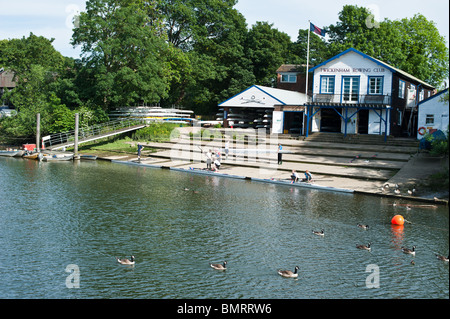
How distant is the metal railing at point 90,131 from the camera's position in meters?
50.9

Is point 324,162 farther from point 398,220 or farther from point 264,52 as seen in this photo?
point 264,52

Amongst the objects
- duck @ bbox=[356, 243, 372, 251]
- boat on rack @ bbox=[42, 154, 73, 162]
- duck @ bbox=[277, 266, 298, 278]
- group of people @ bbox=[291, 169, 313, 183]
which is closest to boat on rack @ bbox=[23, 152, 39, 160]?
boat on rack @ bbox=[42, 154, 73, 162]

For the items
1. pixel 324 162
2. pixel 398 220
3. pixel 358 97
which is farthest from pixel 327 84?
pixel 398 220

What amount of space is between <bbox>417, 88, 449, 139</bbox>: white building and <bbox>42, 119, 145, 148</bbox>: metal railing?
101ft

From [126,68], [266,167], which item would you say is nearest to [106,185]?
[266,167]

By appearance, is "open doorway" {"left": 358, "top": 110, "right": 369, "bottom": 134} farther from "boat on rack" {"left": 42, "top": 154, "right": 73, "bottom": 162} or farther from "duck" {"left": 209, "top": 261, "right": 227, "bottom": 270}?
"duck" {"left": 209, "top": 261, "right": 227, "bottom": 270}

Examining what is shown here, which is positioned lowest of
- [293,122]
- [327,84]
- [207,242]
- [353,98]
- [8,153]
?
[207,242]

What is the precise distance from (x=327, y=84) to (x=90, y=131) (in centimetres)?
2705

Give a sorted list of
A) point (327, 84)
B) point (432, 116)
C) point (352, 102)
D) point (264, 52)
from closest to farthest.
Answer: point (432, 116) → point (352, 102) → point (327, 84) → point (264, 52)

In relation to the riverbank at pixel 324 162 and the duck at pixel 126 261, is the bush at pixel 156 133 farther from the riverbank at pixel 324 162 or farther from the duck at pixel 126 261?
the duck at pixel 126 261

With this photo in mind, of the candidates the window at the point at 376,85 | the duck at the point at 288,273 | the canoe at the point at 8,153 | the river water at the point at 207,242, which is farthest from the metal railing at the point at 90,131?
the duck at the point at 288,273

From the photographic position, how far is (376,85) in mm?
47469

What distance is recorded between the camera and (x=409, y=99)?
5272 cm

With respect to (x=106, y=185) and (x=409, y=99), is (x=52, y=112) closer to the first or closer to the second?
(x=106, y=185)
